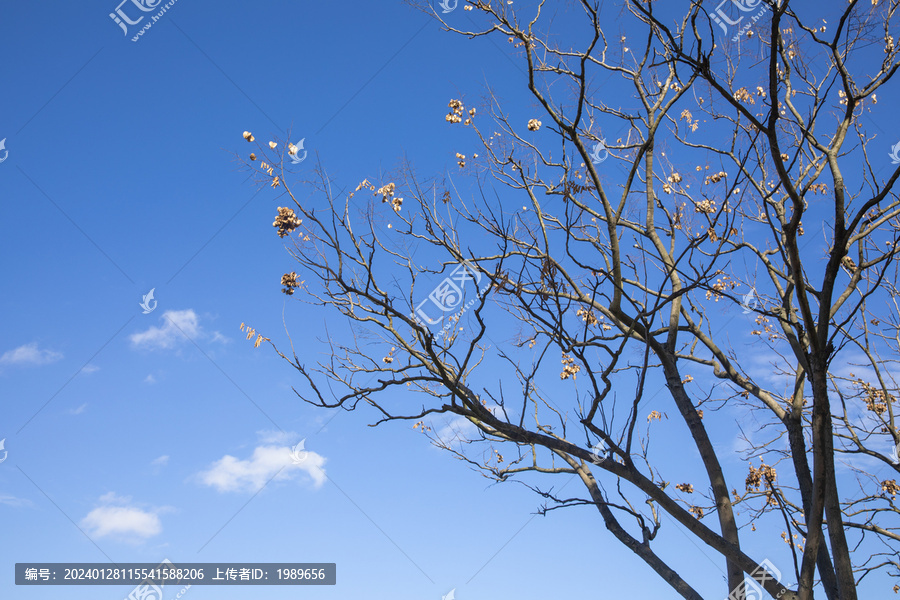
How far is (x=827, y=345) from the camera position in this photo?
3342 millimetres

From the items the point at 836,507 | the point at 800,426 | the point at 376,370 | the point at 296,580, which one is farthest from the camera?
the point at 296,580

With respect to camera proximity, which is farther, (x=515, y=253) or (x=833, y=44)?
(x=515, y=253)

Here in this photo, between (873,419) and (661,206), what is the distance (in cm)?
335

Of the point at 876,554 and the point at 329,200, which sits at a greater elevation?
the point at 329,200

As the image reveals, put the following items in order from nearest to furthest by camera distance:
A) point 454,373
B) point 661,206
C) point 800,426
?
point 454,373 → point 800,426 → point 661,206

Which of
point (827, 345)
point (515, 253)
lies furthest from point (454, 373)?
point (827, 345)

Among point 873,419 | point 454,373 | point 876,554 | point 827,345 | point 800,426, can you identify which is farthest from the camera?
point 873,419

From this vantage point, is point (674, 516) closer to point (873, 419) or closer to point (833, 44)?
point (833, 44)

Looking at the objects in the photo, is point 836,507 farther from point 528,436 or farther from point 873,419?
point 873,419

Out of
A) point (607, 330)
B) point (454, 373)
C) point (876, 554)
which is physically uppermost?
point (607, 330)

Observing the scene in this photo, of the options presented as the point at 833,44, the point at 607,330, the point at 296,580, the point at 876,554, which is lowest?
the point at 876,554

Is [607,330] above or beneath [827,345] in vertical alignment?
above

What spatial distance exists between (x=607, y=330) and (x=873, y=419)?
3.09m

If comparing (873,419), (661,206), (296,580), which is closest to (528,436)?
(661,206)
